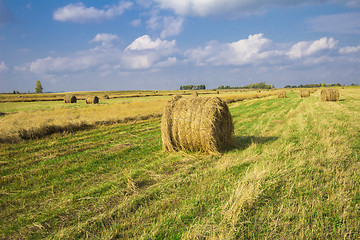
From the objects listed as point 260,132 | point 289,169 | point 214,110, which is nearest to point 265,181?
point 289,169

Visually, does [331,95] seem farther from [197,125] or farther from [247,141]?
[197,125]

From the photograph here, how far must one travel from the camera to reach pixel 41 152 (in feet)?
24.8

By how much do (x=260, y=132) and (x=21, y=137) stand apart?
1109 centimetres

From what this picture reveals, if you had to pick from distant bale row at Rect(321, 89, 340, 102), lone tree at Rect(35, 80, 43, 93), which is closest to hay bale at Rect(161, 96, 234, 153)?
distant bale row at Rect(321, 89, 340, 102)

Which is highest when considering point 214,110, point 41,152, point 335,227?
point 214,110

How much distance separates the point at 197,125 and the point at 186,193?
121 inches

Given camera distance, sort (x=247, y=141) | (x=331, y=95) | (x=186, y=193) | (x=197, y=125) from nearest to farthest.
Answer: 1. (x=186, y=193)
2. (x=197, y=125)
3. (x=247, y=141)
4. (x=331, y=95)

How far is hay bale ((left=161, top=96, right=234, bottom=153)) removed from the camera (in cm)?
671

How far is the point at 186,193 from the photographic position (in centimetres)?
413

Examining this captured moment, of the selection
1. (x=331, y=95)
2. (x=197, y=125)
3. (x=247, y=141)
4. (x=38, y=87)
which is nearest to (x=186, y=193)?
(x=197, y=125)

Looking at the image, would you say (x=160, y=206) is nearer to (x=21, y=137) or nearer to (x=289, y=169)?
(x=289, y=169)

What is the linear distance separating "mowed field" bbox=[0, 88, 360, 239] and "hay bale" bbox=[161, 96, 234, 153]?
407 mm

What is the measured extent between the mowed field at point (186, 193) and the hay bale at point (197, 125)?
407mm

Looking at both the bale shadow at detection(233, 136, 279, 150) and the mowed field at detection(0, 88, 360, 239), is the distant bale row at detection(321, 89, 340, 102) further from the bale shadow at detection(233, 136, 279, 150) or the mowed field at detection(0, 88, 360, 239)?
the bale shadow at detection(233, 136, 279, 150)
